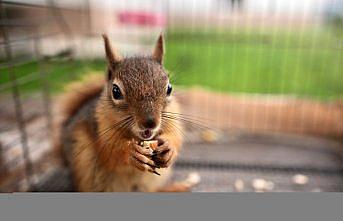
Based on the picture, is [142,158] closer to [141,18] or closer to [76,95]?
[76,95]

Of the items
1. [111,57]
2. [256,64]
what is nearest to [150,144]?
[111,57]

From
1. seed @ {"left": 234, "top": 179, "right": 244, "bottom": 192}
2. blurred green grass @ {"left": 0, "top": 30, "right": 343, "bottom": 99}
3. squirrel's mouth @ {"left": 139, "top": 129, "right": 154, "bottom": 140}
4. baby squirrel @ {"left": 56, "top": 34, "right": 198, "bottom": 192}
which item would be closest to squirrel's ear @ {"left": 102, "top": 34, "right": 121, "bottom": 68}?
baby squirrel @ {"left": 56, "top": 34, "right": 198, "bottom": 192}

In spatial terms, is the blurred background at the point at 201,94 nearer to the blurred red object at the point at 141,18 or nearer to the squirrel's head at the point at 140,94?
the blurred red object at the point at 141,18

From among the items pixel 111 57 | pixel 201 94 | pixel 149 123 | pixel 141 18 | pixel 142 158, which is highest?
pixel 141 18

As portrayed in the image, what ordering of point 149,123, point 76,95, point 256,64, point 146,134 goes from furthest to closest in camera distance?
point 256,64
point 76,95
point 146,134
point 149,123

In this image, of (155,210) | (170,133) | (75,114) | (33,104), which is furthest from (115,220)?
(33,104)

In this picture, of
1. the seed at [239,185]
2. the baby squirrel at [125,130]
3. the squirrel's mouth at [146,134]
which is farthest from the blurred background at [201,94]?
the squirrel's mouth at [146,134]
